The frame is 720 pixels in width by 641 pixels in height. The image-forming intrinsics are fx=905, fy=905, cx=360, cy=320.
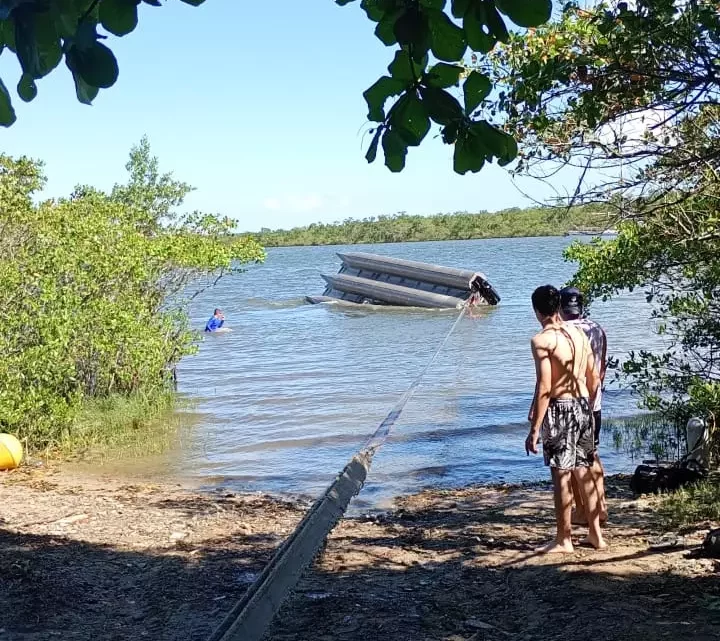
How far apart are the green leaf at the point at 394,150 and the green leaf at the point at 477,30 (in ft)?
1.04

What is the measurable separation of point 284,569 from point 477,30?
323cm

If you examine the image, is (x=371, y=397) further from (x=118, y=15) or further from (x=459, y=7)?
(x=118, y=15)

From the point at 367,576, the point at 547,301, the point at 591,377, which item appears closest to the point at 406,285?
the point at 591,377

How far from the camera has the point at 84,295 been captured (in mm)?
11344

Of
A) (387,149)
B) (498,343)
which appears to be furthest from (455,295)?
(387,149)

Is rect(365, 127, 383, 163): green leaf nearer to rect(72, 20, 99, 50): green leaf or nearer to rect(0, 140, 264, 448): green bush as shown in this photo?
rect(72, 20, 99, 50): green leaf

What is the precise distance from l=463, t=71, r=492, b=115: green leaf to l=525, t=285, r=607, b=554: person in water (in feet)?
10.2

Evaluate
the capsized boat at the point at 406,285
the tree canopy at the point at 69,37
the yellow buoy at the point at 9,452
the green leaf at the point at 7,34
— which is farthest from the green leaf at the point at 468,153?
the capsized boat at the point at 406,285

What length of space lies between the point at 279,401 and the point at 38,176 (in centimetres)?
516

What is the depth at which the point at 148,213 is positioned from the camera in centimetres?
1409

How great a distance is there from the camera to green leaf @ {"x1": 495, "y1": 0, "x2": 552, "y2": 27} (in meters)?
2.22

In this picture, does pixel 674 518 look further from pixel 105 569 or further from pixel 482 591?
pixel 105 569

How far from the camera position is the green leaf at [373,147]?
7.95 feet

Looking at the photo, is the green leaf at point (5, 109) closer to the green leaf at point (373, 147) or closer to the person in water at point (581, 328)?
the green leaf at point (373, 147)
